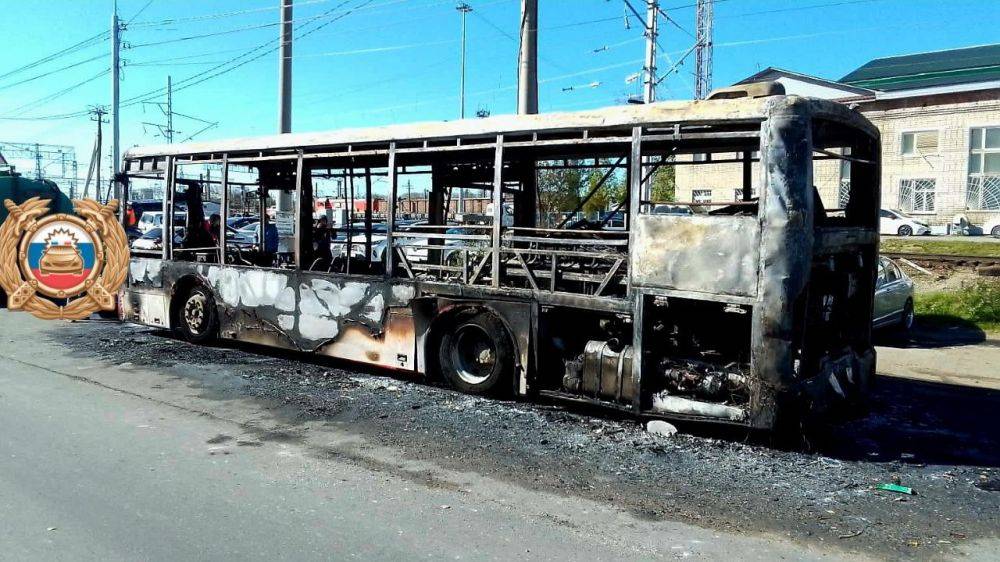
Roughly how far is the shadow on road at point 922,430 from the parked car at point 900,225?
72.3 ft

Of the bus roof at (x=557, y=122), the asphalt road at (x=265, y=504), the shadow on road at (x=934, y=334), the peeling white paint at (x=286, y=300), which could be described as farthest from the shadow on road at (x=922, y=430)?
the peeling white paint at (x=286, y=300)

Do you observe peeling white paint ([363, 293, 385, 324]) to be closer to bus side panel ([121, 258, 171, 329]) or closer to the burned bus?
the burned bus

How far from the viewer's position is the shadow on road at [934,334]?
12.0 meters

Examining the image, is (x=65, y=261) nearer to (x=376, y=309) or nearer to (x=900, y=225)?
(x=376, y=309)

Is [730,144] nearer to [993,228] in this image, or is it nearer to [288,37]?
[288,37]

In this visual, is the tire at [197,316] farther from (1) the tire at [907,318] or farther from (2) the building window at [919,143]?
(2) the building window at [919,143]

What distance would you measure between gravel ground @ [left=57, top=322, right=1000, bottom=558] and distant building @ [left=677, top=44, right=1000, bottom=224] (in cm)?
2184

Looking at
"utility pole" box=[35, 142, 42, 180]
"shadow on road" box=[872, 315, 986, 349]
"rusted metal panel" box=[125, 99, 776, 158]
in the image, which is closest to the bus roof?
"rusted metal panel" box=[125, 99, 776, 158]

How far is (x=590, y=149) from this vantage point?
24.3 ft

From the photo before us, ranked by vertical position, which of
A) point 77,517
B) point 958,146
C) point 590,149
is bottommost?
point 77,517

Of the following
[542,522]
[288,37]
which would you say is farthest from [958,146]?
[542,522]

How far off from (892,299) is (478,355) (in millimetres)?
7644

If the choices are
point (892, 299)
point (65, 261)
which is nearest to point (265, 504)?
point (65, 261)

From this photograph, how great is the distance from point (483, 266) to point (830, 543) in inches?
168
